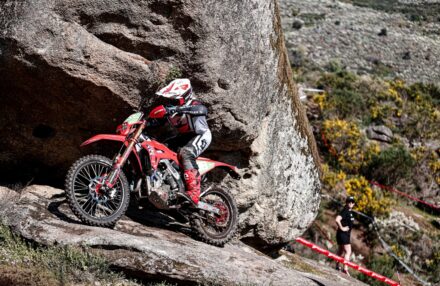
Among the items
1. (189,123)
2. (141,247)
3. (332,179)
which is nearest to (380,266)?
(332,179)

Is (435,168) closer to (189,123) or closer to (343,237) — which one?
(343,237)

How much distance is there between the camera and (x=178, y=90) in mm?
6391

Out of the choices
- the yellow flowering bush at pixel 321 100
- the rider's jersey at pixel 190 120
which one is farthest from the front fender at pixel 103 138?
the yellow flowering bush at pixel 321 100

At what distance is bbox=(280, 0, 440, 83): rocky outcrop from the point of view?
32562 mm

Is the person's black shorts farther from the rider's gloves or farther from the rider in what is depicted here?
the rider's gloves

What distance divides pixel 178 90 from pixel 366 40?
113 feet

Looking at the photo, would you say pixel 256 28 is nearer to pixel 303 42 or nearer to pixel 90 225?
pixel 90 225

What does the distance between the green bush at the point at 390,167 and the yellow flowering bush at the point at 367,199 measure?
1.43 m

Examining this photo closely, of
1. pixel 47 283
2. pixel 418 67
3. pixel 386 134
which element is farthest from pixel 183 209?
pixel 418 67

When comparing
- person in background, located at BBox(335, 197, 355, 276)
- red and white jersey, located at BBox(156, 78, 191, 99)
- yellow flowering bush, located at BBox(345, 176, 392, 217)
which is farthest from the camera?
yellow flowering bush, located at BBox(345, 176, 392, 217)

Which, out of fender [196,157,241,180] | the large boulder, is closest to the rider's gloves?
the large boulder

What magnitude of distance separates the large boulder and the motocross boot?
0.80 metres

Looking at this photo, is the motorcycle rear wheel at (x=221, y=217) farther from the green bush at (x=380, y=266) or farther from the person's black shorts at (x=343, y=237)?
the green bush at (x=380, y=266)

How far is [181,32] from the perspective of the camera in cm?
634
